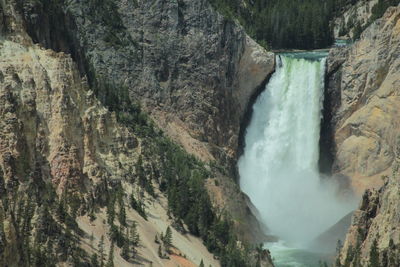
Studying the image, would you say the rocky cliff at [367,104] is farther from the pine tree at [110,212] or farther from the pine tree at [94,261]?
the pine tree at [94,261]

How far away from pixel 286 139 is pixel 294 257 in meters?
31.2

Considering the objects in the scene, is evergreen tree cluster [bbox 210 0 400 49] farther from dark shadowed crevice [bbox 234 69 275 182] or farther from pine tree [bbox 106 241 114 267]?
pine tree [bbox 106 241 114 267]

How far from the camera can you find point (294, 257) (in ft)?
371

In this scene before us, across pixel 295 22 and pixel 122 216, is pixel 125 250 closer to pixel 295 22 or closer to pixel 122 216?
pixel 122 216

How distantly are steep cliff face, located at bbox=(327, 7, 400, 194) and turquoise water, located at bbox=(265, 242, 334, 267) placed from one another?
14.8 m

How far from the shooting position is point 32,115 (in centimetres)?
9144

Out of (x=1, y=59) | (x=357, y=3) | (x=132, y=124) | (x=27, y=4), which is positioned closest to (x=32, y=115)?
(x=1, y=59)

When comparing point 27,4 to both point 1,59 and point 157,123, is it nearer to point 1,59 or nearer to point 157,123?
point 1,59

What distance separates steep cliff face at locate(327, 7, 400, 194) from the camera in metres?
126

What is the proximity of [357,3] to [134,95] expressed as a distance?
59917 millimetres

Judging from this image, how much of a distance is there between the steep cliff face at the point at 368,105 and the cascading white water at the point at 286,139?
412 centimetres

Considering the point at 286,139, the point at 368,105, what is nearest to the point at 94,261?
the point at 368,105

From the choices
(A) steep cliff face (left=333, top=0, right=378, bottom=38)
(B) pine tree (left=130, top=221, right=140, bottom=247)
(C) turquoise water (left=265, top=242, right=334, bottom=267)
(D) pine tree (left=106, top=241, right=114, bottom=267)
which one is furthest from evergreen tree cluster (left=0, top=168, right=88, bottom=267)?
(A) steep cliff face (left=333, top=0, right=378, bottom=38)

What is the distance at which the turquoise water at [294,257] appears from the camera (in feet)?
359
